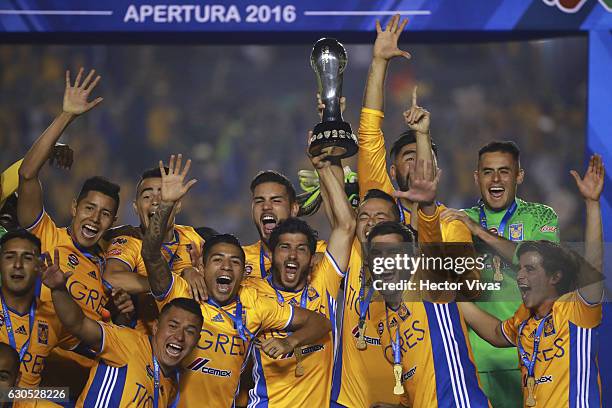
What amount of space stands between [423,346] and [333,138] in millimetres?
1154

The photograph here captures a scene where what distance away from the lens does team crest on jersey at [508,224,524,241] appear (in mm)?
5957

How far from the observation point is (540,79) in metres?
7.09

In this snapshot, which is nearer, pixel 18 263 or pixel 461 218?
pixel 18 263

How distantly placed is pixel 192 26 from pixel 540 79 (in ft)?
7.69

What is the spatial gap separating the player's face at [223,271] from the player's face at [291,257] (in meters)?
0.22

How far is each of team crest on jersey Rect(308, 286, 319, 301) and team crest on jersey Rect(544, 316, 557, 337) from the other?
3.97ft

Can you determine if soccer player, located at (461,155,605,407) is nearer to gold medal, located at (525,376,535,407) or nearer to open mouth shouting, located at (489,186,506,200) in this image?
gold medal, located at (525,376,535,407)

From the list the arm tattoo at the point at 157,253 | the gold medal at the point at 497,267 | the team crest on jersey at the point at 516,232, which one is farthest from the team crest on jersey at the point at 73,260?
the team crest on jersey at the point at 516,232

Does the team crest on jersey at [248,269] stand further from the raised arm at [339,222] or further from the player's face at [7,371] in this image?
the player's face at [7,371]

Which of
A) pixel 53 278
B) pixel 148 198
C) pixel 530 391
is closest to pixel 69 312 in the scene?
pixel 53 278

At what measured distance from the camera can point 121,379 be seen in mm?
5203

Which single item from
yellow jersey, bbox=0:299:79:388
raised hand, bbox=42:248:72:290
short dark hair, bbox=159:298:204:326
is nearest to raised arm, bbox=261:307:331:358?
short dark hair, bbox=159:298:204:326

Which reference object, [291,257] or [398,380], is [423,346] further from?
[291,257]

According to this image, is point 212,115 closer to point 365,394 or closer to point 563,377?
point 365,394
